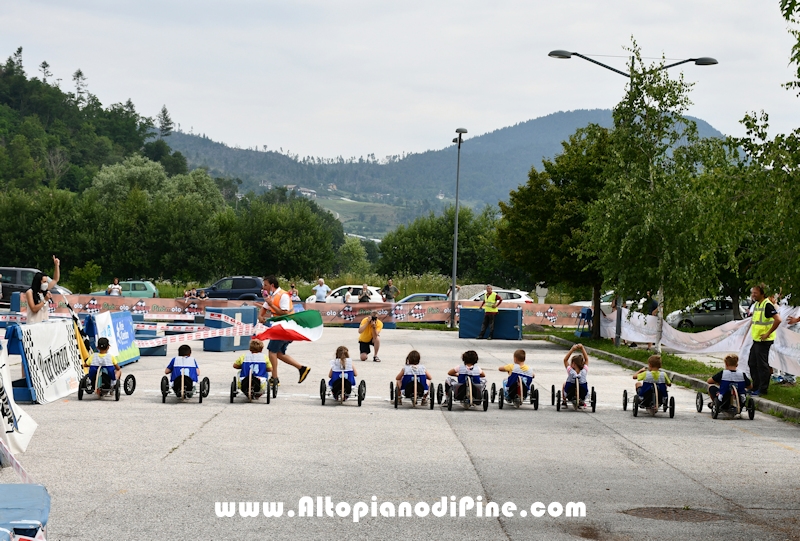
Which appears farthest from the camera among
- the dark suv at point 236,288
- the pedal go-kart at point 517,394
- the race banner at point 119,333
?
the dark suv at point 236,288

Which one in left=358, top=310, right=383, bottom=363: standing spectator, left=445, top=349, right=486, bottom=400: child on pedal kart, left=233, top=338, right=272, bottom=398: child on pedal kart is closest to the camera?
left=445, top=349, right=486, bottom=400: child on pedal kart

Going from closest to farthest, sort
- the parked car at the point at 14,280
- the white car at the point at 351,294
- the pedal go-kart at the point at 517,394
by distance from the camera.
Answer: the pedal go-kart at the point at 517,394 < the parked car at the point at 14,280 < the white car at the point at 351,294

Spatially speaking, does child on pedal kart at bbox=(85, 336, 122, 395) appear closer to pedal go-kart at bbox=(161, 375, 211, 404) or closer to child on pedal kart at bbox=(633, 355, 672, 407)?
pedal go-kart at bbox=(161, 375, 211, 404)

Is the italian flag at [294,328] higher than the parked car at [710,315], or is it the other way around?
the italian flag at [294,328]

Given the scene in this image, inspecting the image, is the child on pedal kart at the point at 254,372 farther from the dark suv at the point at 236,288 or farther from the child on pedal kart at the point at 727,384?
the dark suv at the point at 236,288

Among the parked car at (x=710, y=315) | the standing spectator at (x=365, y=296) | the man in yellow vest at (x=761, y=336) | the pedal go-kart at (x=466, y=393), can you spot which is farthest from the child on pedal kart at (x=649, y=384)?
the parked car at (x=710, y=315)

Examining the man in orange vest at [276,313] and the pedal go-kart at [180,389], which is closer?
the pedal go-kart at [180,389]

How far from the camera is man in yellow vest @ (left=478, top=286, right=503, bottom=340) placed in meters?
→ 35.5

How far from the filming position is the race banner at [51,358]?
13.7 meters

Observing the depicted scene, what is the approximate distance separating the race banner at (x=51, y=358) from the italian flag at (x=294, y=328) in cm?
297

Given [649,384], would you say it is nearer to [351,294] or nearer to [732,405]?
[732,405]

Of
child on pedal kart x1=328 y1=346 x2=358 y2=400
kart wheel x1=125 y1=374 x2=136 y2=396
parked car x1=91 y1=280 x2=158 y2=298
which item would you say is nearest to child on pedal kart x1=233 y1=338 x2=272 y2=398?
child on pedal kart x1=328 y1=346 x2=358 y2=400

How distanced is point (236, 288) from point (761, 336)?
37462 millimetres

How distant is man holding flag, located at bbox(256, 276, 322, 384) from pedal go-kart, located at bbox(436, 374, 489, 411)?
2.74 metres
